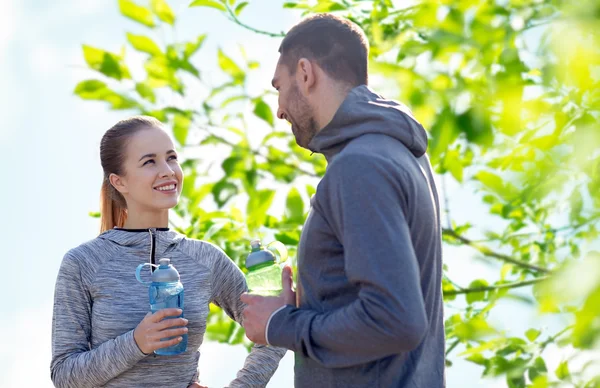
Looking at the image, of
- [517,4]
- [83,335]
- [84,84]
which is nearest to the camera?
[517,4]

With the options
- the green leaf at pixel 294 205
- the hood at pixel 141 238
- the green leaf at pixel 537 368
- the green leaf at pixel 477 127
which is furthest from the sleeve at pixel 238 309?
the green leaf at pixel 477 127

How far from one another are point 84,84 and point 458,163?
1.18m

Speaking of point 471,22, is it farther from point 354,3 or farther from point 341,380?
point 354,3

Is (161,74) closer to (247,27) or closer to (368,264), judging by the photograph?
(247,27)

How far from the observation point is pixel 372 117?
1402 millimetres

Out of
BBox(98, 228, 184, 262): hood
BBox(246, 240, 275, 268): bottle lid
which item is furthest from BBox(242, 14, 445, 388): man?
BBox(98, 228, 184, 262): hood

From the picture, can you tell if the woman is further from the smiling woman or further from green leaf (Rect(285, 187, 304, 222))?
green leaf (Rect(285, 187, 304, 222))

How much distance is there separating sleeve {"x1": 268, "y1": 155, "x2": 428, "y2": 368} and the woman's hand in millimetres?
603

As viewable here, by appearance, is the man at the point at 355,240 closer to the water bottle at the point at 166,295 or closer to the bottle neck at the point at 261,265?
the bottle neck at the point at 261,265

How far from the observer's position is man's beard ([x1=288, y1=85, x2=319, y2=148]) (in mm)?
1507

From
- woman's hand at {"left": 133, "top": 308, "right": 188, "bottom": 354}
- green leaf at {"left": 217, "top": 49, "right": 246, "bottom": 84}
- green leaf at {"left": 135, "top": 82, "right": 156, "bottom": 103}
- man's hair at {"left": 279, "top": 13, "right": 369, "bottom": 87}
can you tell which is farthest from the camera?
green leaf at {"left": 217, "top": 49, "right": 246, "bottom": 84}

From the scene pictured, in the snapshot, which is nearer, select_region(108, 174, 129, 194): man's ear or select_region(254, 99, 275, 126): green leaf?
select_region(108, 174, 129, 194): man's ear

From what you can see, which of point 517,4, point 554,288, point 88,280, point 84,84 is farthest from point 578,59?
point 84,84

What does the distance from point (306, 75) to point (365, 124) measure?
0.18m
